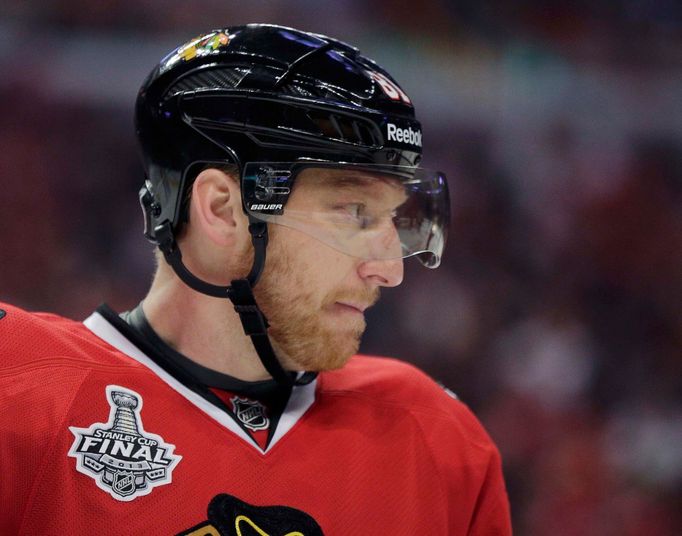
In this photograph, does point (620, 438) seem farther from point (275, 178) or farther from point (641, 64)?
point (275, 178)

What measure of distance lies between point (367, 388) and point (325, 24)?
2882 millimetres

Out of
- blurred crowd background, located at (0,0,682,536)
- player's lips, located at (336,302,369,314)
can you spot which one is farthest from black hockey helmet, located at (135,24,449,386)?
blurred crowd background, located at (0,0,682,536)

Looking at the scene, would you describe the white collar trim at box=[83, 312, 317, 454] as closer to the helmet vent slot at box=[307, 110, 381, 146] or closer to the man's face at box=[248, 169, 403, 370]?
the man's face at box=[248, 169, 403, 370]

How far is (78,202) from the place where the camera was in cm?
400

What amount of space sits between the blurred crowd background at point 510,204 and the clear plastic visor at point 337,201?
2.40 meters

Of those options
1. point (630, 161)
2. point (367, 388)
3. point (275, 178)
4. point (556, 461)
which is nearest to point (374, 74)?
point (275, 178)

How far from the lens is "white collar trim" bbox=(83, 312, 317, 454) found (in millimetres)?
1505

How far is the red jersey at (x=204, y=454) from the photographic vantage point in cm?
131

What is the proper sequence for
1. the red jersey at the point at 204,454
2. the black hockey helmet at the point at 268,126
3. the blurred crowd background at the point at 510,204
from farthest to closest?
the blurred crowd background at the point at 510,204 → the black hockey helmet at the point at 268,126 → the red jersey at the point at 204,454

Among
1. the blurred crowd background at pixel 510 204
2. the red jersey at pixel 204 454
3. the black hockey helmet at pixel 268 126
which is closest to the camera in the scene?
the red jersey at pixel 204 454

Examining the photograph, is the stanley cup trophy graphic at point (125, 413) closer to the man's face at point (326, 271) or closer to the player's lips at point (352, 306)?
the man's face at point (326, 271)

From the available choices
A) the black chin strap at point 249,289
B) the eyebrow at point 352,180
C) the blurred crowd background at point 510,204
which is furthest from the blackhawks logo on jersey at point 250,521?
the blurred crowd background at point 510,204

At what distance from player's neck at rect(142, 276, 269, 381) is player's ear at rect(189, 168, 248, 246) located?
4.4 inches

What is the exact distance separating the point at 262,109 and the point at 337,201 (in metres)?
0.19
